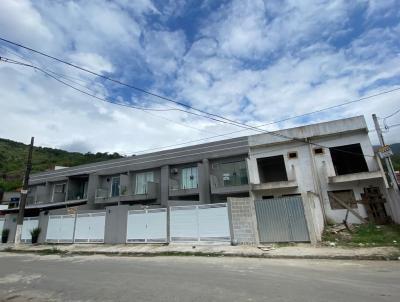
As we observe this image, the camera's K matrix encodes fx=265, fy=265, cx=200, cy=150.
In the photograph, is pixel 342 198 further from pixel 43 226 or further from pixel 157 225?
pixel 43 226

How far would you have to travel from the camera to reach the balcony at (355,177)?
1766cm

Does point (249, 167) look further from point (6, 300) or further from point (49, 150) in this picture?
point (49, 150)

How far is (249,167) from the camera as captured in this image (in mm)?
21266

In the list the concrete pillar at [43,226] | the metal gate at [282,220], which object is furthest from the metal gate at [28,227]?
the metal gate at [282,220]

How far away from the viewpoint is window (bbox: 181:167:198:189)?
23038mm

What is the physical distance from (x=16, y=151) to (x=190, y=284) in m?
60.3

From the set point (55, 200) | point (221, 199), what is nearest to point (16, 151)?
point (55, 200)

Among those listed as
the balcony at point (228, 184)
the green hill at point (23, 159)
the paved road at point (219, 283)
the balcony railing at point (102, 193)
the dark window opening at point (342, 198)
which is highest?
the green hill at point (23, 159)

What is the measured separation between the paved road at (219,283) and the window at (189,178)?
13585mm

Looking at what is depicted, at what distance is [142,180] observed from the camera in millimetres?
26016

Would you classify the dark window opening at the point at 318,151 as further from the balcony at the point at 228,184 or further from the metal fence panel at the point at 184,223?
the metal fence panel at the point at 184,223

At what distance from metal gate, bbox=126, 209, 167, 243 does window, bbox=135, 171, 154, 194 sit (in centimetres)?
819

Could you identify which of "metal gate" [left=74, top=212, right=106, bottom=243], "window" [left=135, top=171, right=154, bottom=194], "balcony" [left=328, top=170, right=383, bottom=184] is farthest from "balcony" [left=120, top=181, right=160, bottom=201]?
"balcony" [left=328, top=170, right=383, bottom=184]

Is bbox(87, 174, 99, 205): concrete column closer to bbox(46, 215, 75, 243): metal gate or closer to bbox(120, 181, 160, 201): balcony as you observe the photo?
bbox(120, 181, 160, 201): balcony
